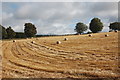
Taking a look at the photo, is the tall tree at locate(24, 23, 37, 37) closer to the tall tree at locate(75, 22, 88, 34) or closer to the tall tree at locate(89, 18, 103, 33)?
the tall tree at locate(75, 22, 88, 34)

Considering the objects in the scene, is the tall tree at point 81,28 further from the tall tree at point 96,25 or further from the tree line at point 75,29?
the tall tree at point 96,25

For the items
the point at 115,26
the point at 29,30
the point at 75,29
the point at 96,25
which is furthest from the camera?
the point at 75,29

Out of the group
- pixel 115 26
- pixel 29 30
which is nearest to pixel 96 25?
pixel 115 26

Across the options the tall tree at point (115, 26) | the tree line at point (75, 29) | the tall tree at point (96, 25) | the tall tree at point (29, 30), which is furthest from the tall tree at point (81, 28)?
the tall tree at point (29, 30)

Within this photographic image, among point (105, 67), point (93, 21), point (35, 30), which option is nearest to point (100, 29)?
point (93, 21)

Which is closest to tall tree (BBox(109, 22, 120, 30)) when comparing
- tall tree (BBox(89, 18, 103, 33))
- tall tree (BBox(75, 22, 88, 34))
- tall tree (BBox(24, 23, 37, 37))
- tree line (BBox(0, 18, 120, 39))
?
tree line (BBox(0, 18, 120, 39))

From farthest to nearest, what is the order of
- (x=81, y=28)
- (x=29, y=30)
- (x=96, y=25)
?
(x=81, y=28)
(x=29, y=30)
(x=96, y=25)

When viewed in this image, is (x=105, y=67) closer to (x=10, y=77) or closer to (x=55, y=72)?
(x=55, y=72)

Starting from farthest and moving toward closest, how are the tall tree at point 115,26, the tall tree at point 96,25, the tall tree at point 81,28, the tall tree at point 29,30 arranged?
the tall tree at point 81,28 < the tall tree at point 115,26 < the tall tree at point 29,30 < the tall tree at point 96,25

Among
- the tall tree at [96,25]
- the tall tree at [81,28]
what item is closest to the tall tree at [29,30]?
the tall tree at [81,28]

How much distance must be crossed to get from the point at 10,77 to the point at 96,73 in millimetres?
4900

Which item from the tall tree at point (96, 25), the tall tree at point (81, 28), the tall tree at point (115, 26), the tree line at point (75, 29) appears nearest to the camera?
the tall tree at point (96, 25)

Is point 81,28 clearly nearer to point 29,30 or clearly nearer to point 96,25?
point 96,25

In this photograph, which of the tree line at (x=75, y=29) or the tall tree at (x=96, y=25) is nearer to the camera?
the tall tree at (x=96, y=25)
